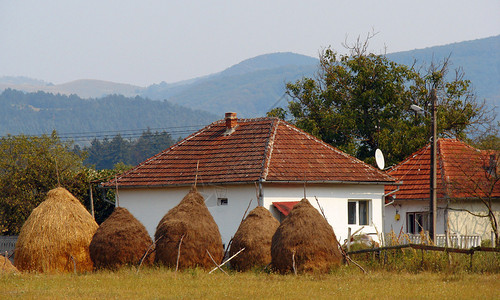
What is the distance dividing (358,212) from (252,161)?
5.02 meters

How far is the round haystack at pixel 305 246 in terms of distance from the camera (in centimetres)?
2244

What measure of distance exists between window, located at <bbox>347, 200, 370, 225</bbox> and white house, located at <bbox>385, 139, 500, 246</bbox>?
10.2ft

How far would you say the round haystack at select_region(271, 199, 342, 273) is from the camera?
22.4 m

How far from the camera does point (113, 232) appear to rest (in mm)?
24578

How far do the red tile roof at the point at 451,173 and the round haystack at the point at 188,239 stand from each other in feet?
45.5

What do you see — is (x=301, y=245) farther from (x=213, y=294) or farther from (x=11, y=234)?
(x=11, y=234)

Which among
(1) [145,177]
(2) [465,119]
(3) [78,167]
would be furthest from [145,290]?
(2) [465,119]

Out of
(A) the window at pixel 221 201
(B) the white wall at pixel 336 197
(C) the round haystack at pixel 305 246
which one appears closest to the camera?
(C) the round haystack at pixel 305 246

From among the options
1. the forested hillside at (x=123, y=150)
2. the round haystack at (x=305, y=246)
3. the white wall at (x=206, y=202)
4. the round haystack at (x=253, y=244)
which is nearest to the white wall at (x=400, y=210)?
the white wall at (x=206, y=202)

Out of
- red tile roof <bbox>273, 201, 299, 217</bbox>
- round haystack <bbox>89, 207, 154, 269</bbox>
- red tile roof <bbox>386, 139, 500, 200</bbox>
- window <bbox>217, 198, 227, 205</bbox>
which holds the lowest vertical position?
round haystack <bbox>89, 207, 154, 269</bbox>

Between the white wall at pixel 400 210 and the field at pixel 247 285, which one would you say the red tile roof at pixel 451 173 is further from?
the field at pixel 247 285

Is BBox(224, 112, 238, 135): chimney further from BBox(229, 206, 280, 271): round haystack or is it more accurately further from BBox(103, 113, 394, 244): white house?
BBox(229, 206, 280, 271): round haystack

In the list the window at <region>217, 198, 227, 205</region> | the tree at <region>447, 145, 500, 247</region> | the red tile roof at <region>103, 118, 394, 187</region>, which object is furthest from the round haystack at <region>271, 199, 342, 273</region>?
the tree at <region>447, 145, 500, 247</region>

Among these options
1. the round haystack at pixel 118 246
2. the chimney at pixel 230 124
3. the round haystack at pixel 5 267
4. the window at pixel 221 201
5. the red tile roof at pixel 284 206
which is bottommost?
the round haystack at pixel 5 267
